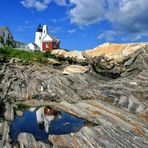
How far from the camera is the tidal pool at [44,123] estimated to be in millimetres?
33031

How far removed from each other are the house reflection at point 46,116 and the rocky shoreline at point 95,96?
122 centimetres

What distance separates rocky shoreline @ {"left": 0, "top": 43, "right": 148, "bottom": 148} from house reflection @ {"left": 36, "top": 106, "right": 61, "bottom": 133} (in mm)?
1220

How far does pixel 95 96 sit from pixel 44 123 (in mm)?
10757

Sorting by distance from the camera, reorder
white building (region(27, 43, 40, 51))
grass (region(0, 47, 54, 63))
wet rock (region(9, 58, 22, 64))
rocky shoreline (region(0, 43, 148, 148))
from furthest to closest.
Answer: white building (region(27, 43, 40, 51)) < grass (region(0, 47, 54, 63)) < wet rock (region(9, 58, 22, 64)) < rocky shoreline (region(0, 43, 148, 148))

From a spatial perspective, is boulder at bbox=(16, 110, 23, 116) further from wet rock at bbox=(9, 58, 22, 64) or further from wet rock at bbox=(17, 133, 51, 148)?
wet rock at bbox=(9, 58, 22, 64)

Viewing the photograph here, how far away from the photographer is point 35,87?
5522cm

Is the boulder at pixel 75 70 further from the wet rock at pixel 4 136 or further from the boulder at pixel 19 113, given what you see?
Result: the wet rock at pixel 4 136

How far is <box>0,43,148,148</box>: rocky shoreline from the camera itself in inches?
1070

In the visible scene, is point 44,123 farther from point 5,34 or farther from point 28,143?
point 5,34

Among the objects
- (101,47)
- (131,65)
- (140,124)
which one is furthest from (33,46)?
(140,124)

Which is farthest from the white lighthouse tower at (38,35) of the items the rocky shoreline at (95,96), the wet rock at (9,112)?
the wet rock at (9,112)

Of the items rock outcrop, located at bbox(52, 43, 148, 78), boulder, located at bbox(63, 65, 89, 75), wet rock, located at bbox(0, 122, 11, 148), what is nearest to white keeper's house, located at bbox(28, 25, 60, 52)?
rock outcrop, located at bbox(52, 43, 148, 78)

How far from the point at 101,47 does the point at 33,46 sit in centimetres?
7197

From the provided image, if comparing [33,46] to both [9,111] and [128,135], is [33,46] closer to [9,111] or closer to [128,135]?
[9,111]
